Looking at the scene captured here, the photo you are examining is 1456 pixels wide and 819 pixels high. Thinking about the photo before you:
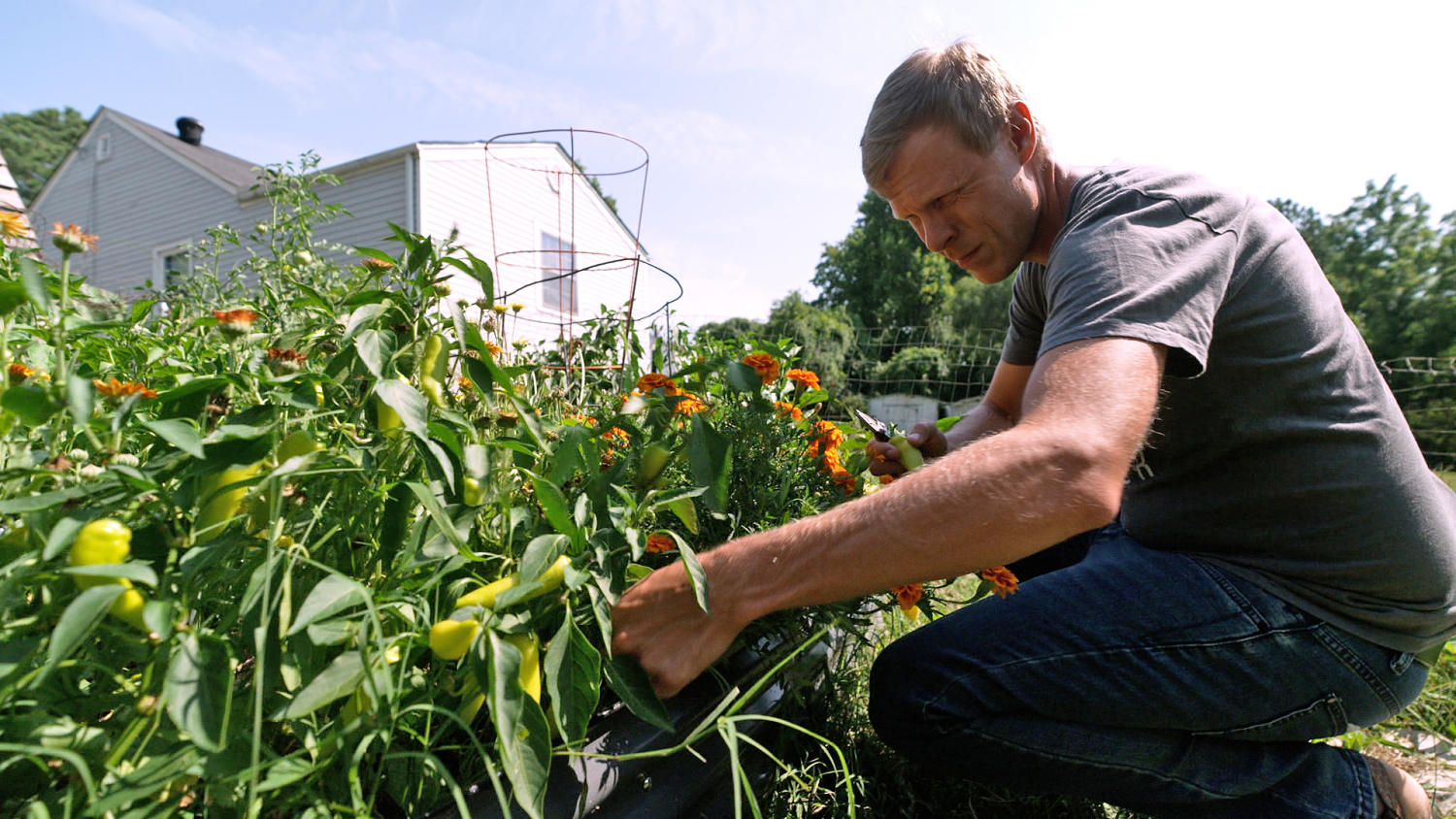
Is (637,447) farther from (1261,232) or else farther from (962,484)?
(1261,232)

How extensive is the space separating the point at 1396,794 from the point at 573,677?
53.7 inches

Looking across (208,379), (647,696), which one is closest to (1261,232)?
(647,696)

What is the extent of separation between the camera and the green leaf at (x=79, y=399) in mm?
515

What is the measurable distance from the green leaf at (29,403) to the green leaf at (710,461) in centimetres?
58

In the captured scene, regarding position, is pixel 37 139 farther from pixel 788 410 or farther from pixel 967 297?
pixel 788 410

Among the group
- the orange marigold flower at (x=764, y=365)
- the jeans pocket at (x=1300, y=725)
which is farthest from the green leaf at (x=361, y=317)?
the jeans pocket at (x=1300, y=725)

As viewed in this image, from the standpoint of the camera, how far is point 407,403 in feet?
2.14

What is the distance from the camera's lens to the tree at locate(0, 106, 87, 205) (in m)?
26.0

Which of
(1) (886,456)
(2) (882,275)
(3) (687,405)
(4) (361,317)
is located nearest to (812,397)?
(1) (886,456)

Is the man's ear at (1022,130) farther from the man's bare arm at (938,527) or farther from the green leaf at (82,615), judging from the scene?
the green leaf at (82,615)

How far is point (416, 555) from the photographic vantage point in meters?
0.70

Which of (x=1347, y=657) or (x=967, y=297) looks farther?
(x=967, y=297)

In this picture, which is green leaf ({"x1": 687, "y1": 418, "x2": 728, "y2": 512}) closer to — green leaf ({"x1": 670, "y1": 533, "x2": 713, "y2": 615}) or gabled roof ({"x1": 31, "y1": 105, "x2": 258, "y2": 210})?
green leaf ({"x1": 670, "y1": 533, "x2": 713, "y2": 615})

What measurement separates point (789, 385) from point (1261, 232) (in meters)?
0.77
